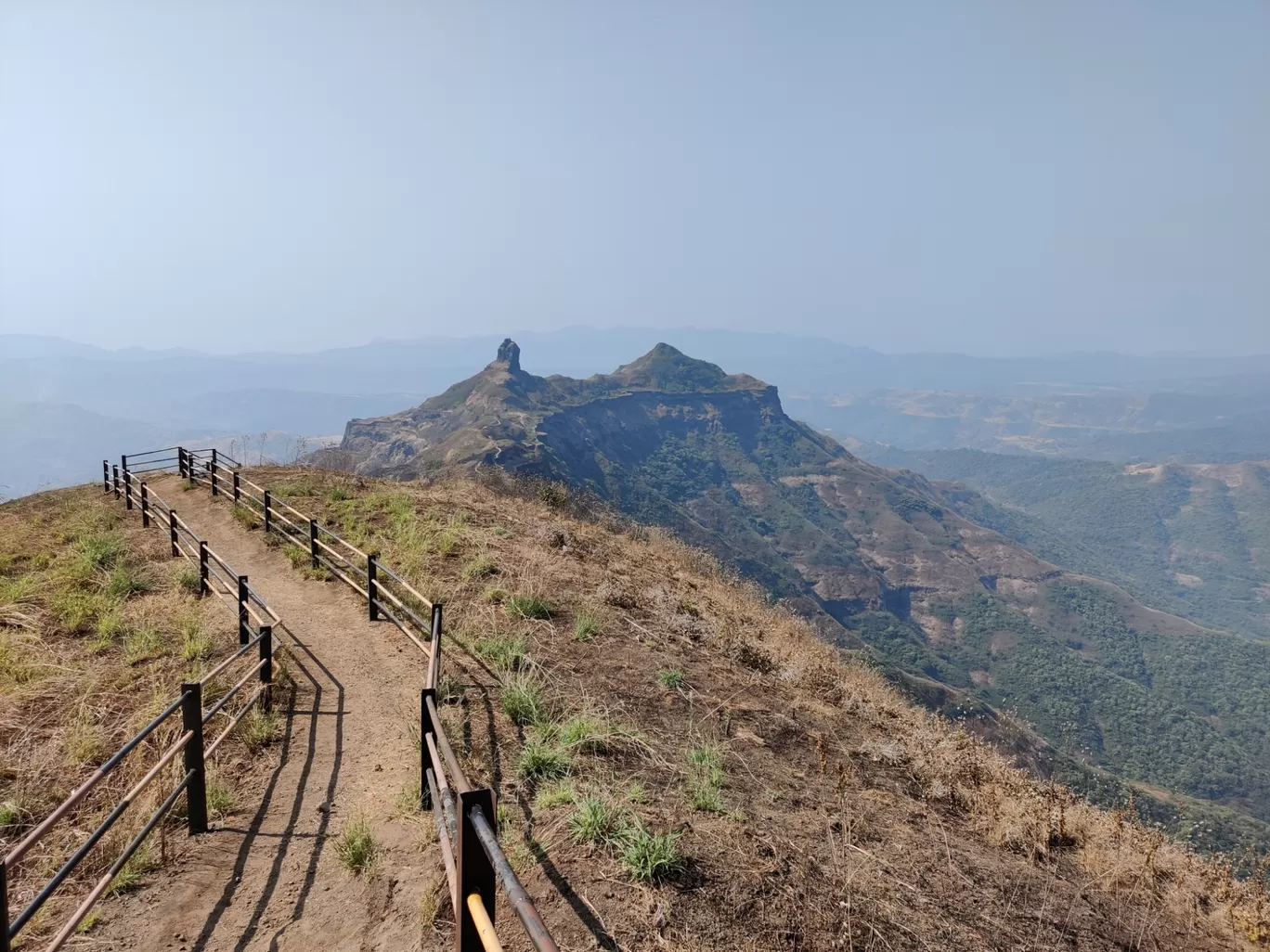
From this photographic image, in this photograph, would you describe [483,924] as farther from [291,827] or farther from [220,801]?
[220,801]

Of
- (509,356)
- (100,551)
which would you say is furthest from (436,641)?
(509,356)

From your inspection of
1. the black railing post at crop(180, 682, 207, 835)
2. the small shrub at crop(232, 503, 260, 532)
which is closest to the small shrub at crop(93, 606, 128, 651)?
the black railing post at crop(180, 682, 207, 835)

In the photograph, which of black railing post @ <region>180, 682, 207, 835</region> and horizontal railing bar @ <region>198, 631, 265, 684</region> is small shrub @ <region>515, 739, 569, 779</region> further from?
horizontal railing bar @ <region>198, 631, 265, 684</region>

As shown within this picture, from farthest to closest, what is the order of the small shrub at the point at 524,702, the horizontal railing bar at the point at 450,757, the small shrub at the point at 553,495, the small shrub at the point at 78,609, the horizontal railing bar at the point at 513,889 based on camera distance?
the small shrub at the point at 553,495, the small shrub at the point at 78,609, the small shrub at the point at 524,702, the horizontal railing bar at the point at 450,757, the horizontal railing bar at the point at 513,889

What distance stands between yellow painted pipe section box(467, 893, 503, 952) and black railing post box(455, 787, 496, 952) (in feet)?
0.14

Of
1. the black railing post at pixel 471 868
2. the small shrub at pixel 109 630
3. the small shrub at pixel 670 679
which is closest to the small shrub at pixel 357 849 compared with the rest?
the black railing post at pixel 471 868

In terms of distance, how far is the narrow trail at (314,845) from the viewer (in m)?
4.25

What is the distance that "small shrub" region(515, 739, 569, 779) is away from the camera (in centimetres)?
564

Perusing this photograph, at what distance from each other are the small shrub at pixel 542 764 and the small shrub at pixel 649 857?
4.27 ft

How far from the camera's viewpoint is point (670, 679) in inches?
334

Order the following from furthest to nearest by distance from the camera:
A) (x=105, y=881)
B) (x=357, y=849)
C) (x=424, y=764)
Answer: (x=424, y=764), (x=357, y=849), (x=105, y=881)

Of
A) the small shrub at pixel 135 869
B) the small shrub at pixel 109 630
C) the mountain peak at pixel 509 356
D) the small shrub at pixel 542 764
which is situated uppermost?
the mountain peak at pixel 509 356

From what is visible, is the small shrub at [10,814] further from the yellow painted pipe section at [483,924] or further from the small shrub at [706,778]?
the small shrub at [706,778]

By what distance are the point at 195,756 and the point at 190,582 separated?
7814 mm
